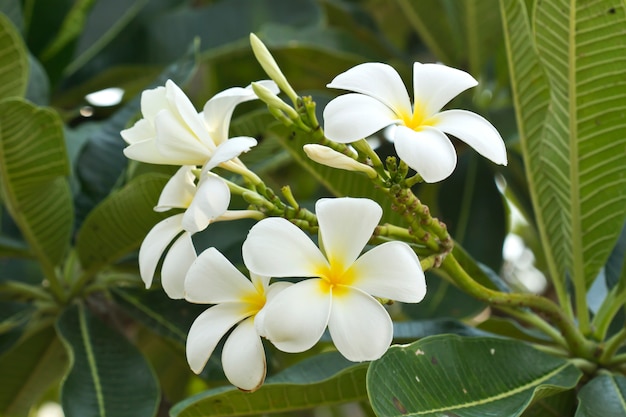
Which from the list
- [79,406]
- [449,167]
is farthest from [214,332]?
[79,406]

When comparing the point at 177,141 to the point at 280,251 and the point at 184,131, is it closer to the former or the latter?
the point at 184,131

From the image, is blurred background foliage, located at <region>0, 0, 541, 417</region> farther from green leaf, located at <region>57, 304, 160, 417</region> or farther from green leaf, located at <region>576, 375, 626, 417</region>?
green leaf, located at <region>576, 375, 626, 417</region>

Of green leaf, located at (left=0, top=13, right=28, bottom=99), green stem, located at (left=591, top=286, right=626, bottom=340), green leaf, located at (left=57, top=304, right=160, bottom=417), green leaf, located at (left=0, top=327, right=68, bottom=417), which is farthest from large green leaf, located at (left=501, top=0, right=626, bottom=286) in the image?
green leaf, located at (left=0, top=327, right=68, bottom=417)

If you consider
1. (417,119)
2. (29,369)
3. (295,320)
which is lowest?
(29,369)

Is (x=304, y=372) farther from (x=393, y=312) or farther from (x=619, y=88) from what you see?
(x=393, y=312)

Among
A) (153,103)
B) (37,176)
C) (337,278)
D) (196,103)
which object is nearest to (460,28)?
(196,103)

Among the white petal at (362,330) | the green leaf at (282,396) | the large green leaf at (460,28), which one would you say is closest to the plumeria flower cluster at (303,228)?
the white petal at (362,330)
